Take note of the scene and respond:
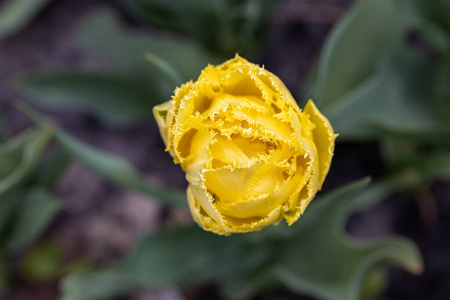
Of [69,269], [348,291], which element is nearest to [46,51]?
[69,269]

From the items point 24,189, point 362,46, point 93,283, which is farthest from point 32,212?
point 362,46

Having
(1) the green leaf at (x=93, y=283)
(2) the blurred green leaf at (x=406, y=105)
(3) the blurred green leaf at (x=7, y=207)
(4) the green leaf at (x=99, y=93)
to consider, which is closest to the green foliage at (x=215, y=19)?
(4) the green leaf at (x=99, y=93)

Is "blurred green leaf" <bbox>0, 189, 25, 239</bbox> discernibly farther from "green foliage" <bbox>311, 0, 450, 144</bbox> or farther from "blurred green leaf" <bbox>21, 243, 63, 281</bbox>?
"green foliage" <bbox>311, 0, 450, 144</bbox>

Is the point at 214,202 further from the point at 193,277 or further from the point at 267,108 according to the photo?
the point at 193,277

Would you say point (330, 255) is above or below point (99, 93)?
below

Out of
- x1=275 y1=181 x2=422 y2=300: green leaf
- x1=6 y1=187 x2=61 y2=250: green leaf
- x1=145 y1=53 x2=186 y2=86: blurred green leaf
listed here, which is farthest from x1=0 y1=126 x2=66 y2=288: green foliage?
x1=275 y1=181 x2=422 y2=300: green leaf

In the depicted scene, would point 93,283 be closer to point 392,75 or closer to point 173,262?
point 173,262
